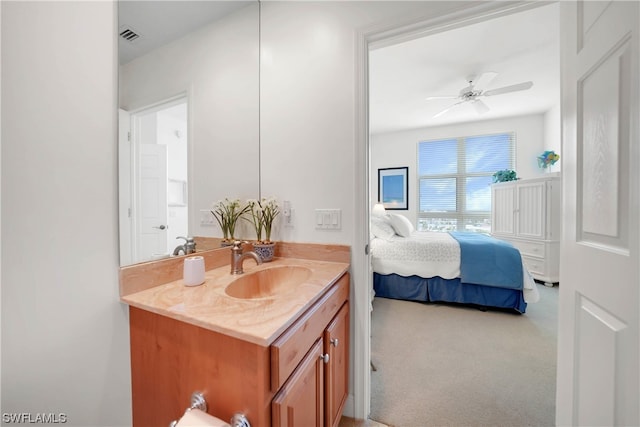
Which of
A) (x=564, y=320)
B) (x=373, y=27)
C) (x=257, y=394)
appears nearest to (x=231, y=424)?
(x=257, y=394)

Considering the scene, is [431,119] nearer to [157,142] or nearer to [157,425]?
[157,142]

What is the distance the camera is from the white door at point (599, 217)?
2.05 feet

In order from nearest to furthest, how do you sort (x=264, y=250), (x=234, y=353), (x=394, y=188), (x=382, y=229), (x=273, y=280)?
(x=234, y=353) → (x=273, y=280) → (x=264, y=250) → (x=382, y=229) → (x=394, y=188)

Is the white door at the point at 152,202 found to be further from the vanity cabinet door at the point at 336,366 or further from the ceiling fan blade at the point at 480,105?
the ceiling fan blade at the point at 480,105

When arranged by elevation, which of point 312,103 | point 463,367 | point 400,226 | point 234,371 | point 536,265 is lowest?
point 463,367

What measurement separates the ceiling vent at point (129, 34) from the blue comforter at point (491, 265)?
3.13m

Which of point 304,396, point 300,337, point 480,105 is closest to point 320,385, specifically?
point 304,396

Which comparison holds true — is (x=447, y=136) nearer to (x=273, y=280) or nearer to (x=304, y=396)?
(x=273, y=280)

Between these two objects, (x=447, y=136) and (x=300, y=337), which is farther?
(x=447, y=136)

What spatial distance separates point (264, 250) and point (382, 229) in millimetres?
2096

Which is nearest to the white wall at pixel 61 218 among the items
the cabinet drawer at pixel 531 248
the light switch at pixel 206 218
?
the light switch at pixel 206 218

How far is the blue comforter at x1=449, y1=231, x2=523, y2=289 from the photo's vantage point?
2502 mm

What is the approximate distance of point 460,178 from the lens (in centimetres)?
475

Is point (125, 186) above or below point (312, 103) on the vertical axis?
below
